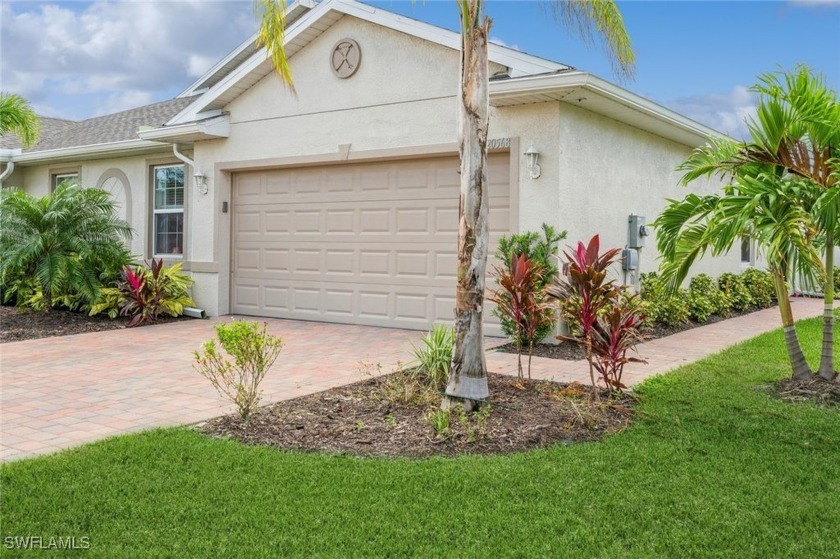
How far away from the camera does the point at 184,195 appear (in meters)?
13.3

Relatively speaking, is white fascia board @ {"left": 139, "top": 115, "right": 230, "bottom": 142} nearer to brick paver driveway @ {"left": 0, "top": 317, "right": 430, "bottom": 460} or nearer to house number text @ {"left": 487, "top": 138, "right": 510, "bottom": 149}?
brick paver driveway @ {"left": 0, "top": 317, "right": 430, "bottom": 460}

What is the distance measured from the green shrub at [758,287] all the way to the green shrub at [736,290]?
449mm

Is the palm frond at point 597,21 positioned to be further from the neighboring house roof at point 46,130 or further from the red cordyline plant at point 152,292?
the neighboring house roof at point 46,130

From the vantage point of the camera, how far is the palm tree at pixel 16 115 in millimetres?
11773

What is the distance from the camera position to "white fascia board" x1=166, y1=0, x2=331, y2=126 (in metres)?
10.9

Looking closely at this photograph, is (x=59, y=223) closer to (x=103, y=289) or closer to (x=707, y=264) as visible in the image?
(x=103, y=289)

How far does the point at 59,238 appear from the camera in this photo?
11617 mm

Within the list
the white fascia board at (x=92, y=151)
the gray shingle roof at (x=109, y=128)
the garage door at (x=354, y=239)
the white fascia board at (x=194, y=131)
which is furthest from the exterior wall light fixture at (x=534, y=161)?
the gray shingle roof at (x=109, y=128)

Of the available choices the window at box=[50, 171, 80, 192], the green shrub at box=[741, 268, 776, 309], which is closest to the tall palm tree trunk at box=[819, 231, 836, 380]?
the green shrub at box=[741, 268, 776, 309]

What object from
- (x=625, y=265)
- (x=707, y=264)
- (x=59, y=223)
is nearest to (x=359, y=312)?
(x=625, y=265)

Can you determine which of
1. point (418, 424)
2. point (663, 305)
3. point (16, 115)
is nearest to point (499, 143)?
point (663, 305)

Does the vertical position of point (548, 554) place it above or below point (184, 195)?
below

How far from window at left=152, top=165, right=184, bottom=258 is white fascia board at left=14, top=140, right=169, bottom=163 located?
56cm

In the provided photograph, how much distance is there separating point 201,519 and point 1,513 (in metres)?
1.04
